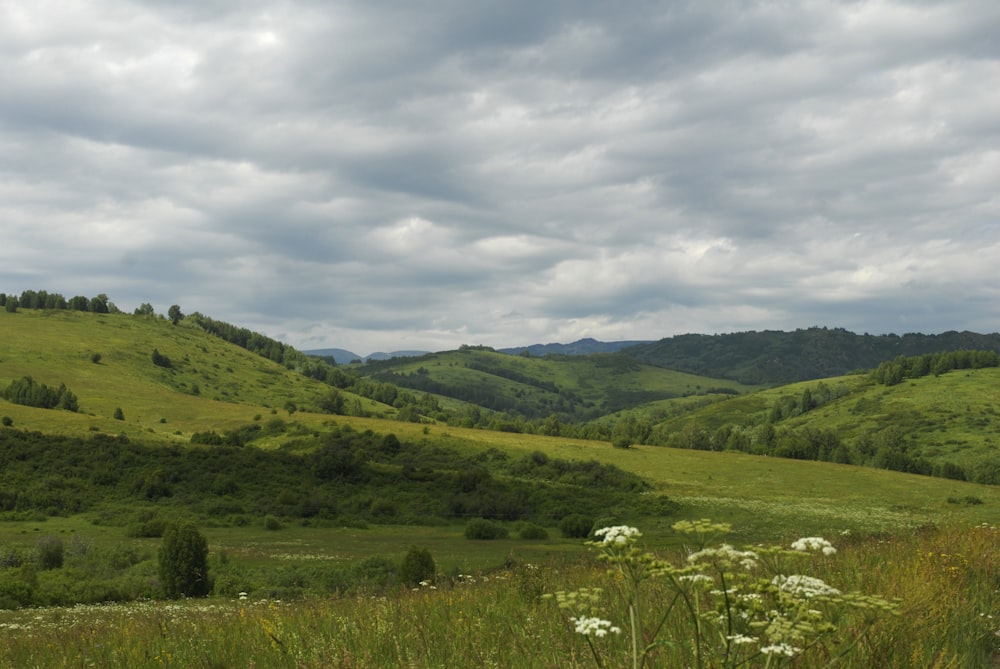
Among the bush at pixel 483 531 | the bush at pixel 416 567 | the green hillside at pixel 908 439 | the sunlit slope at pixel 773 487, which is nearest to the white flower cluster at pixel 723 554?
the bush at pixel 416 567

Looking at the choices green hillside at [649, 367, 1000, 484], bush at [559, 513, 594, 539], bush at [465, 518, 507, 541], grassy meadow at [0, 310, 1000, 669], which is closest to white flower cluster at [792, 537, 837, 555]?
grassy meadow at [0, 310, 1000, 669]

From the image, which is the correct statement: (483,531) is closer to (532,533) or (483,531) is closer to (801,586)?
(532,533)

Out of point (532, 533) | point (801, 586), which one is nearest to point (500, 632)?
point (801, 586)

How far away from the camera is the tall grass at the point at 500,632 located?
216 inches

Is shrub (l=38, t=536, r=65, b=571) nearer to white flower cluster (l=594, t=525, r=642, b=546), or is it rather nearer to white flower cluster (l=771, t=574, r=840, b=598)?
white flower cluster (l=594, t=525, r=642, b=546)

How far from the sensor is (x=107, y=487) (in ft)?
223

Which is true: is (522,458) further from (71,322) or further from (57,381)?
(71,322)

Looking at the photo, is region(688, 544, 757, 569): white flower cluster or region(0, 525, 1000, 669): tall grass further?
region(0, 525, 1000, 669): tall grass

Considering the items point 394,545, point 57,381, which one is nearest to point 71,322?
point 57,381

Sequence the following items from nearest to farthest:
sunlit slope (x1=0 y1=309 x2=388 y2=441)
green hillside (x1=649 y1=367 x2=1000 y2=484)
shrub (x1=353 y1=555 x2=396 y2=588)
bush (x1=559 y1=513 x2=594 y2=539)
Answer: shrub (x1=353 y1=555 x2=396 y2=588), bush (x1=559 y1=513 x2=594 y2=539), sunlit slope (x1=0 y1=309 x2=388 y2=441), green hillside (x1=649 y1=367 x2=1000 y2=484)

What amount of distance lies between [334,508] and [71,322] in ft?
547

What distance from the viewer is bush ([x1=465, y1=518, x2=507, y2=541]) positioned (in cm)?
5541

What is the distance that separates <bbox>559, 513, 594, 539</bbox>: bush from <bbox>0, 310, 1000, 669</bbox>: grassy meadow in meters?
2.19

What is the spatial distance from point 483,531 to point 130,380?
124414 mm
